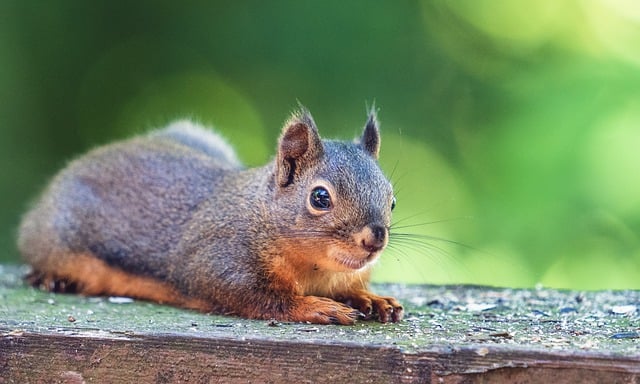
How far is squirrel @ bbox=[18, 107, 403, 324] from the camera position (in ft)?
10.1

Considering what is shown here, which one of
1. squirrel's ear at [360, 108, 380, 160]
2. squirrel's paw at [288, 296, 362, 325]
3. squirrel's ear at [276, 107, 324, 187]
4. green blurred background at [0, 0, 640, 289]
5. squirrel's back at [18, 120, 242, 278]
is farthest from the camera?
green blurred background at [0, 0, 640, 289]

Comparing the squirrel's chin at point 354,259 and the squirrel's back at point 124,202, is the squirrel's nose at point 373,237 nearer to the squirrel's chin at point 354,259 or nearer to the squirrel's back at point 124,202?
the squirrel's chin at point 354,259

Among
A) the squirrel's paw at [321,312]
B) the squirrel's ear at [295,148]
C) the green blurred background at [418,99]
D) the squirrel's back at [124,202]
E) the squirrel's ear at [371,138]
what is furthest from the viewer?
the green blurred background at [418,99]

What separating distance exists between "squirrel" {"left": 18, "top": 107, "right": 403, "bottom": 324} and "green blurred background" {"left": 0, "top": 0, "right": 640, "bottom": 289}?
1.15 metres

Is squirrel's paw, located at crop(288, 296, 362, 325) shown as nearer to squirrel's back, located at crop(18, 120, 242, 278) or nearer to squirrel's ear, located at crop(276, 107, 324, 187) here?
squirrel's ear, located at crop(276, 107, 324, 187)

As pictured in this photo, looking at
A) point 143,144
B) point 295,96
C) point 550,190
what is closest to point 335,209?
point 143,144

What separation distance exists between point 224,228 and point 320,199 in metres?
0.53

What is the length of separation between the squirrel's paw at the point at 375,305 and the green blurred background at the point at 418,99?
1519mm

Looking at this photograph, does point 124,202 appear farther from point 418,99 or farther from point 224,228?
point 418,99

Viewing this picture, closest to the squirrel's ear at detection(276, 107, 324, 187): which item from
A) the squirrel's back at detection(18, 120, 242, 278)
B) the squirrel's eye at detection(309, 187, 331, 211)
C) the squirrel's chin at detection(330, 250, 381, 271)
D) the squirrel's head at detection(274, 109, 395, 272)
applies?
the squirrel's head at detection(274, 109, 395, 272)

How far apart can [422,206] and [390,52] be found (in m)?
1.06

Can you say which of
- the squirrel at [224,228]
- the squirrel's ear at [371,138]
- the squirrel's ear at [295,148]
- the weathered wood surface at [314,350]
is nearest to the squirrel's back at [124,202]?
the squirrel at [224,228]

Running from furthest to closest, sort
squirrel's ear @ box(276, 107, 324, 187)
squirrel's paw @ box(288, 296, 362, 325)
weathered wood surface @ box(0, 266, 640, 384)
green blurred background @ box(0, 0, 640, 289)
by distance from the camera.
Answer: green blurred background @ box(0, 0, 640, 289), squirrel's ear @ box(276, 107, 324, 187), squirrel's paw @ box(288, 296, 362, 325), weathered wood surface @ box(0, 266, 640, 384)

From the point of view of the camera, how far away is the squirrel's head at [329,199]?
300 cm
